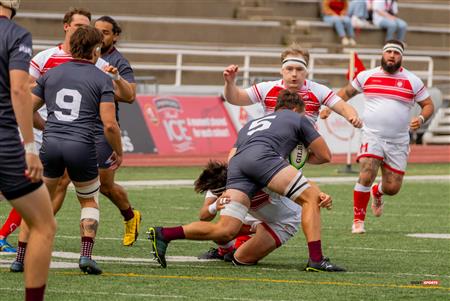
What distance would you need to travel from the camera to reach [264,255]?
1070 centimetres

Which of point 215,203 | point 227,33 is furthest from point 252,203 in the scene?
point 227,33

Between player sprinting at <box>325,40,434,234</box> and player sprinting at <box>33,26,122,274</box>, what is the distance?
495cm

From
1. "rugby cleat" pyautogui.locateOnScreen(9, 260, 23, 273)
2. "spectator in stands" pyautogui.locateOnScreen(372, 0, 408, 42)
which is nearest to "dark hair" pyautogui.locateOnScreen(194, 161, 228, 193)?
"rugby cleat" pyautogui.locateOnScreen(9, 260, 23, 273)

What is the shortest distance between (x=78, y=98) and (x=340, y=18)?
2213 centimetres

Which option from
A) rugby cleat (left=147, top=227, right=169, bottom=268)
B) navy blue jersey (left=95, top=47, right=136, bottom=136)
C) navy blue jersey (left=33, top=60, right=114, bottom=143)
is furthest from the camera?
navy blue jersey (left=95, top=47, right=136, bottom=136)

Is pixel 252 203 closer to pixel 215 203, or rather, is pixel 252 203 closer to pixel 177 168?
pixel 215 203

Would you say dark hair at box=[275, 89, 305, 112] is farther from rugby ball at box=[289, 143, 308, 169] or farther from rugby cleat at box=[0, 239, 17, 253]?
rugby cleat at box=[0, 239, 17, 253]

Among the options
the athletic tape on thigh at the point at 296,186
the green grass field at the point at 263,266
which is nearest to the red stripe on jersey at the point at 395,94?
the green grass field at the point at 263,266

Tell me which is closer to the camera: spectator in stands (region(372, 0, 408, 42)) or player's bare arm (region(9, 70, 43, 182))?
player's bare arm (region(9, 70, 43, 182))

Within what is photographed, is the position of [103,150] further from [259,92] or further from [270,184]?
[270,184]

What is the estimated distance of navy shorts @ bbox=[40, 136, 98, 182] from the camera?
962 centimetres

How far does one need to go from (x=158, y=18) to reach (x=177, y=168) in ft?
26.8

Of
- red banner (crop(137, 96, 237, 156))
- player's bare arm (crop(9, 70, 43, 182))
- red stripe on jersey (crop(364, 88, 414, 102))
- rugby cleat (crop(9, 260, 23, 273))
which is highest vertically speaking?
player's bare arm (crop(9, 70, 43, 182))

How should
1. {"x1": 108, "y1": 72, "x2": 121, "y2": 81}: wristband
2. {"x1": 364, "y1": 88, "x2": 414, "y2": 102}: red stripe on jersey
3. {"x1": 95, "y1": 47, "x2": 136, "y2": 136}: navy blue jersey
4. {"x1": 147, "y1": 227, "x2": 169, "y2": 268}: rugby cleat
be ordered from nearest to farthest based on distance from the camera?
{"x1": 147, "y1": 227, "x2": 169, "y2": 268}: rugby cleat < {"x1": 108, "y1": 72, "x2": 121, "y2": 81}: wristband < {"x1": 95, "y1": 47, "x2": 136, "y2": 136}: navy blue jersey < {"x1": 364, "y1": 88, "x2": 414, "y2": 102}: red stripe on jersey
